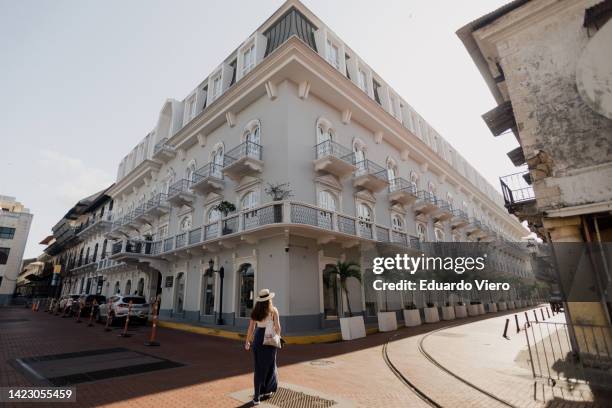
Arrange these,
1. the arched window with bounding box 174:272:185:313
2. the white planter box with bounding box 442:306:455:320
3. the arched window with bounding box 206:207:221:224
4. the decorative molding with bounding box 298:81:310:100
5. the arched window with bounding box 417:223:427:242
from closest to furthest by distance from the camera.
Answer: the decorative molding with bounding box 298:81:310:100 → the arched window with bounding box 206:207:221:224 → the arched window with bounding box 174:272:185:313 → the white planter box with bounding box 442:306:455:320 → the arched window with bounding box 417:223:427:242

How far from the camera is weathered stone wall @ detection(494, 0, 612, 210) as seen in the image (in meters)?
7.59

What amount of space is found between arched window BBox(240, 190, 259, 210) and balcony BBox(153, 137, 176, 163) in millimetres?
10582

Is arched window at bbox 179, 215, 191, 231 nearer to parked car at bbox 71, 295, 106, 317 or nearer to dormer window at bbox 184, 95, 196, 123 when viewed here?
dormer window at bbox 184, 95, 196, 123

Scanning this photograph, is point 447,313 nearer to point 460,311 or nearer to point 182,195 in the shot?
point 460,311

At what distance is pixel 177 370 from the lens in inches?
281

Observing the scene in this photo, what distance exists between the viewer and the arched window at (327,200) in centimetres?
1595

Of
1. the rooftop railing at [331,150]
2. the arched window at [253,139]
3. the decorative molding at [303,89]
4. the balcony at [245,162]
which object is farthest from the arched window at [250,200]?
the decorative molding at [303,89]

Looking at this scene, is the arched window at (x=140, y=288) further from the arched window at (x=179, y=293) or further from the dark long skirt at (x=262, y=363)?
the dark long skirt at (x=262, y=363)

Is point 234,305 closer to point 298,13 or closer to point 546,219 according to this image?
point 546,219

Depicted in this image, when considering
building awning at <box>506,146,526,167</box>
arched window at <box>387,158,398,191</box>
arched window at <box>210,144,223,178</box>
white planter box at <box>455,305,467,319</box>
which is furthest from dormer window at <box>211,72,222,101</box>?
white planter box at <box>455,305,467,319</box>

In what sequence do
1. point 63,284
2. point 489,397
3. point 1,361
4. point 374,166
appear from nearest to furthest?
1. point 489,397
2. point 1,361
3. point 374,166
4. point 63,284

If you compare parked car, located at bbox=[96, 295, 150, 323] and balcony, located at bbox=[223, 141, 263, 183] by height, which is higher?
balcony, located at bbox=[223, 141, 263, 183]

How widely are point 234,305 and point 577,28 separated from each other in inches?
668

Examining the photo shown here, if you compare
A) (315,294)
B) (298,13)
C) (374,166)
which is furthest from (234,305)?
(298,13)
